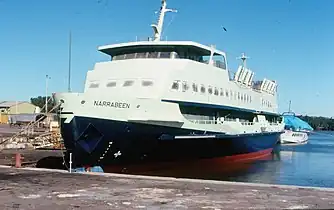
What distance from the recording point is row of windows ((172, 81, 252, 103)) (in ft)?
74.6

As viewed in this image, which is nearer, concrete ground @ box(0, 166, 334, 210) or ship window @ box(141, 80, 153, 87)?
concrete ground @ box(0, 166, 334, 210)

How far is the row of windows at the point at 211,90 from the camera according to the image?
22.7m

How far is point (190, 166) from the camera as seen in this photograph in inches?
947

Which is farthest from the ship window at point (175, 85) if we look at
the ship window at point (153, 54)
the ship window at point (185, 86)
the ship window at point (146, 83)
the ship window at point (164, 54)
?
the ship window at point (153, 54)

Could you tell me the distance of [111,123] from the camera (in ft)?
64.0

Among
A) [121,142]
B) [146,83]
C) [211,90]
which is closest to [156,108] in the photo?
[146,83]

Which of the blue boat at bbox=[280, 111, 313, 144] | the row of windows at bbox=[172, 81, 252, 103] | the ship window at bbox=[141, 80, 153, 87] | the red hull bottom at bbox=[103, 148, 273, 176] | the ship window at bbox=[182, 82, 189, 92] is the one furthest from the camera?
the blue boat at bbox=[280, 111, 313, 144]

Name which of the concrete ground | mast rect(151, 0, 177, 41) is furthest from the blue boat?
the concrete ground

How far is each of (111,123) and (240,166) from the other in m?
12.7

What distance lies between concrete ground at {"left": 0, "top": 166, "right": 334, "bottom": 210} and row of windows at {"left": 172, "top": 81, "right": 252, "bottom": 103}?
31.2ft

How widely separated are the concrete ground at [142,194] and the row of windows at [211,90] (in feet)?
31.2

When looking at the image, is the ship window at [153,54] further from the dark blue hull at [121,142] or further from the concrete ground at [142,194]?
the concrete ground at [142,194]

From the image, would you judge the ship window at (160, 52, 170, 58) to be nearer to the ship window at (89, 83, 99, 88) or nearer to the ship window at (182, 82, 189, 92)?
the ship window at (182, 82, 189, 92)

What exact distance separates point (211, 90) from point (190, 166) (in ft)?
15.3
